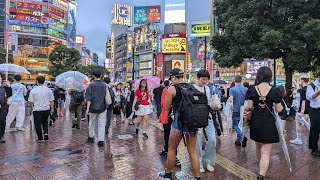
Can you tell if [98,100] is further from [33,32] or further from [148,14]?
[33,32]

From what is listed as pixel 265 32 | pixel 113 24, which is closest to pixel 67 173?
pixel 265 32

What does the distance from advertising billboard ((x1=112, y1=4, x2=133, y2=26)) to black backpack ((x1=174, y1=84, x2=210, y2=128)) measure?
129 m

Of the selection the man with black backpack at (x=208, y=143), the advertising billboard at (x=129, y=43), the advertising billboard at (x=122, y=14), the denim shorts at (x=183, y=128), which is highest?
the advertising billboard at (x=122, y=14)

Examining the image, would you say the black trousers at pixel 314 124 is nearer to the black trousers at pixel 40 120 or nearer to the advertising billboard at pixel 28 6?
the black trousers at pixel 40 120

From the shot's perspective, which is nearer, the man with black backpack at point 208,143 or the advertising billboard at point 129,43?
the man with black backpack at point 208,143

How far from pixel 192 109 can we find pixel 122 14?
13075 centimetres

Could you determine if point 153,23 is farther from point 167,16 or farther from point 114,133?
point 114,133

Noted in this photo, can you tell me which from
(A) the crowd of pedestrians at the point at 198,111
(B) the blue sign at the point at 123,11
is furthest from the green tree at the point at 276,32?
(B) the blue sign at the point at 123,11

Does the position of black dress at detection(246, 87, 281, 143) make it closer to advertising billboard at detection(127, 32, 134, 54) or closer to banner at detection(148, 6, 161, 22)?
banner at detection(148, 6, 161, 22)

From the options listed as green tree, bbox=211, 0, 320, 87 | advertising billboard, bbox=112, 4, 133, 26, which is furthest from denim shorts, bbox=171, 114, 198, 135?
advertising billboard, bbox=112, 4, 133, 26

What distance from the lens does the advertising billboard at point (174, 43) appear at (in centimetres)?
7712

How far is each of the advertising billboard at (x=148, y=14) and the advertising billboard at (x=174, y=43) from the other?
453 inches

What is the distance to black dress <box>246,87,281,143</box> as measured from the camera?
4254mm

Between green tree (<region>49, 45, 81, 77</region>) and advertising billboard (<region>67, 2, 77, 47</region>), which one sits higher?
advertising billboard (<region>67, 2, 77, 47</region>)
